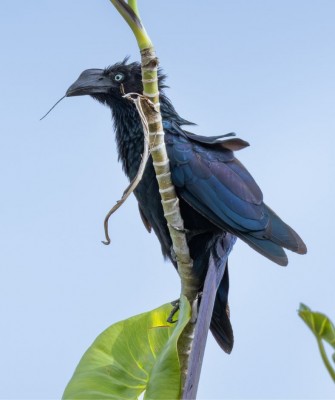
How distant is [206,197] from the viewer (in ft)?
13.1

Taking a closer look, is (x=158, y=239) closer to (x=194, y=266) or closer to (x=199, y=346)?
(x=194, y=266)

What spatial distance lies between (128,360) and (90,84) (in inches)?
70.3

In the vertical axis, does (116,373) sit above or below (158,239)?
below

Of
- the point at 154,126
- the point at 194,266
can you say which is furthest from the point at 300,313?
the point at 194,266

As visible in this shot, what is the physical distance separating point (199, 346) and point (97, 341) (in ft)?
2.05

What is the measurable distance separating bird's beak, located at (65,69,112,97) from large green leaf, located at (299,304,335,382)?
286 centimetres

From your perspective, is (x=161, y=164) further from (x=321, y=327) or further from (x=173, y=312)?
(x=321, y=327)

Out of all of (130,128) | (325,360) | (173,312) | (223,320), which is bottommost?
(223,320)

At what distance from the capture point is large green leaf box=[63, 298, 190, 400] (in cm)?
298

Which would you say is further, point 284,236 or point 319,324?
point 284,236

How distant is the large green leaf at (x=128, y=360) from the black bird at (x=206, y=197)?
1.40 ft

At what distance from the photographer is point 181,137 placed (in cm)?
418

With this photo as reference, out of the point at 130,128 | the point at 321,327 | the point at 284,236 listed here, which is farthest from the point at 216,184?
the point at 321,327

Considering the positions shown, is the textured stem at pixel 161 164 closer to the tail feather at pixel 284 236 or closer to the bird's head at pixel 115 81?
the tail feather at pixel 284 236
